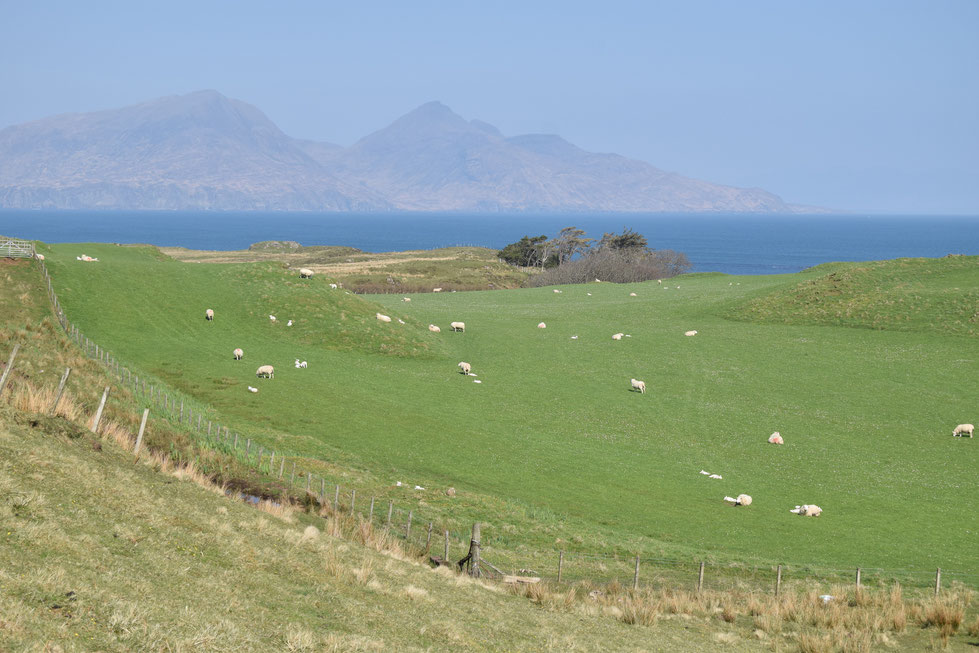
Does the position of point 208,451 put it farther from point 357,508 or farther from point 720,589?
point 720,589

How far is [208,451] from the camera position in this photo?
1219 inches

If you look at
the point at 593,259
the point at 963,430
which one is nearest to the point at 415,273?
the point at 593,259

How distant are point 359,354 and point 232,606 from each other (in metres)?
46.5

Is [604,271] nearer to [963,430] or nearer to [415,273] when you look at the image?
[415,273]

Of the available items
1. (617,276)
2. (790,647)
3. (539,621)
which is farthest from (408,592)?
(617,276)

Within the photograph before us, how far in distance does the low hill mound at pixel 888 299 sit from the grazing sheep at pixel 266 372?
48.3 m

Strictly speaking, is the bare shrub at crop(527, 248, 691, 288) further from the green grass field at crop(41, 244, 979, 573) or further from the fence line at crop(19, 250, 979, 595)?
the fence line at crop(19, 250, 979, 595)

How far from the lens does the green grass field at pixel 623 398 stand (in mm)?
31422

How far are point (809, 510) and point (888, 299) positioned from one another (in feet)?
165

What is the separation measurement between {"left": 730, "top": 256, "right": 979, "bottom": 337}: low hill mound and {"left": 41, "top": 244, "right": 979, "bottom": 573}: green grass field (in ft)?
1.29

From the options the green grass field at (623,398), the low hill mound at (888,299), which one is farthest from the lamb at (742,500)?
the low hill mound at (888,299)

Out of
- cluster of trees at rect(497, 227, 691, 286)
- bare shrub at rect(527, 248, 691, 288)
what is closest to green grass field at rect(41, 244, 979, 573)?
bare shrub at rect(527, 248, 691, 288)

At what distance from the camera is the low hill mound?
6975cm

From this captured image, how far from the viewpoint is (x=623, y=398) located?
50.1 meters
